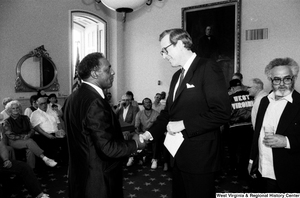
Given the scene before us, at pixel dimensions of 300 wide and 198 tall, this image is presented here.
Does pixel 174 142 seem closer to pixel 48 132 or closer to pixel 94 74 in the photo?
pixel 94 74

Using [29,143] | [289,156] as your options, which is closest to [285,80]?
[289,156]

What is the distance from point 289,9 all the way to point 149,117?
515 centimetres

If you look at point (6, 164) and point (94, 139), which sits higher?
point (94, 139)

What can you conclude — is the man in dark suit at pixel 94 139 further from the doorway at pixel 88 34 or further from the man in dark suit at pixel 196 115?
the doorway at pixel 88 34

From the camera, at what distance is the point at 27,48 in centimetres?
741

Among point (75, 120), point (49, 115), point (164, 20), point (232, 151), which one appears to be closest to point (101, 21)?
point (164, 20)

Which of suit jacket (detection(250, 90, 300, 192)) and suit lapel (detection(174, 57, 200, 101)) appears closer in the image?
suit lapel (detection(174, 57, 200, 101))

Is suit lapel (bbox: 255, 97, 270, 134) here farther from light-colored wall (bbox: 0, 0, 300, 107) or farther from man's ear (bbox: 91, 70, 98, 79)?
light-colored wall (bbox: 0, 0, 300, 107)

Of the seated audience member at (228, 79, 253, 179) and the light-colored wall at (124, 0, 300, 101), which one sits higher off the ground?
the light-colored wall at (124, 0, 300, 101)

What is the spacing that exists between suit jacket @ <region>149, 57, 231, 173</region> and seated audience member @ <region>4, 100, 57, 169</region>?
3529mm

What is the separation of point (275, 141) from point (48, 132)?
4576mm

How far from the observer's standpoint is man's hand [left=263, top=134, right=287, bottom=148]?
70.6 inches

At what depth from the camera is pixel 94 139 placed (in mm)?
1599

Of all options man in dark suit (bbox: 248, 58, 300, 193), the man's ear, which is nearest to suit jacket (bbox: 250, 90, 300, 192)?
man in dark suit (bbox: 248, 58, 300, 193)
